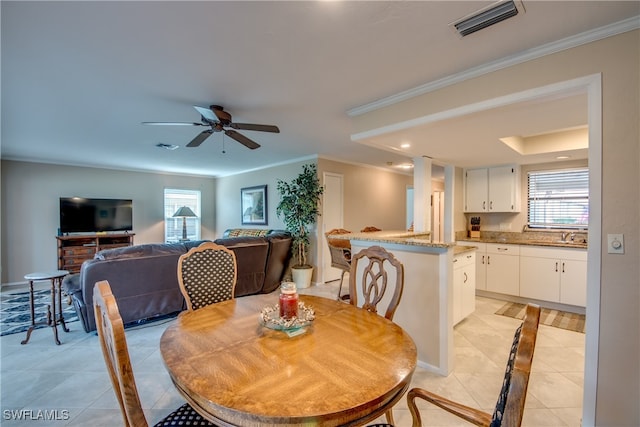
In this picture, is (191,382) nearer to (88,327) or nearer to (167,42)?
(167,42)

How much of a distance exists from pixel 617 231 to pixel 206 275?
258cm

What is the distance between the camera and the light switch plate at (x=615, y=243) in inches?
62.7

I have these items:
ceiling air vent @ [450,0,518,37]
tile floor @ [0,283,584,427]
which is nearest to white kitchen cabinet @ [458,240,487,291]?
tile floor @ [0,283,584,427]

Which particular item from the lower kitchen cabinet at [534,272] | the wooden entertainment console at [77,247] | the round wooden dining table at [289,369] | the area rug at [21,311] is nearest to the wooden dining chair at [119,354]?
the round wooden dining table at [289,369]

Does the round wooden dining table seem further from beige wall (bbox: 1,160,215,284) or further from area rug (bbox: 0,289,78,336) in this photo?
beige wall (bbox: 1,160,215,284)

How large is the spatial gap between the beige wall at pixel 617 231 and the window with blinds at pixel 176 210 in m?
7.30

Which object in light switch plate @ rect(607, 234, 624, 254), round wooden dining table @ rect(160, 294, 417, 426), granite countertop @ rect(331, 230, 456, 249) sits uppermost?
light switch plate @ rect(607, 234, 624, 254)

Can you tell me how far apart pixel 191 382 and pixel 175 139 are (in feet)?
12.6

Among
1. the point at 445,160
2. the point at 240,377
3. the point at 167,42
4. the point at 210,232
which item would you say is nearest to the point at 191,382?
the point at 240,377

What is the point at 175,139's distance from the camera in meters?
4.08

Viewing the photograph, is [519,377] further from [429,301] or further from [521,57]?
[521,57]

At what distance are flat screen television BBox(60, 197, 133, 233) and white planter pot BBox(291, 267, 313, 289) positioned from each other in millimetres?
4070

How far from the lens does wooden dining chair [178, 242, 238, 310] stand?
2.04 m

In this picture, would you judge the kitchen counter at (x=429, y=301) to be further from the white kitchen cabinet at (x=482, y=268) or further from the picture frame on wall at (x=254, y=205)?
the picture frame on wall at (x=254, y=205)
